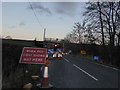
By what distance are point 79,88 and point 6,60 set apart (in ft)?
14.0

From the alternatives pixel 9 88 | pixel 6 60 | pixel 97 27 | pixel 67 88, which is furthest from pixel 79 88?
pixel 97 27

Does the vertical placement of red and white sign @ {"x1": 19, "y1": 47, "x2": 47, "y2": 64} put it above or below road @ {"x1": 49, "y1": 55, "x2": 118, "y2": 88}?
above

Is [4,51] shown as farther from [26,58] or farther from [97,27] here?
[97,27]

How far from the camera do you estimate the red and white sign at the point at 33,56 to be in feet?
34.2

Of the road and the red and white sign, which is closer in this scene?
the red and white sign

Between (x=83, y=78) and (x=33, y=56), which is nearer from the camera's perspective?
(x=33, y=56)

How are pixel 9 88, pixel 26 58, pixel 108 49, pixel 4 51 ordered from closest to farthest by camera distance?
pixel 9 88 < pixel 26 58 < pixel 4 51 < pixel 108 49

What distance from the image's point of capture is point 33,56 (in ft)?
34.6

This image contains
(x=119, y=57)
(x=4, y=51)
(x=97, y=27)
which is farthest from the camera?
(x=97, y=27)

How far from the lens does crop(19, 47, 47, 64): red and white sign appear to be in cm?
1041

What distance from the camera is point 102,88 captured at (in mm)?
11039

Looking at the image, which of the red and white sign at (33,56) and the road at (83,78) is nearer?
the red and white sign at (33,56)

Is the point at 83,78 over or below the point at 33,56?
below

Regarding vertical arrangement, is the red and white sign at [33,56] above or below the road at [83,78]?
above
